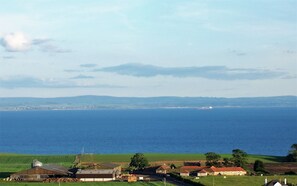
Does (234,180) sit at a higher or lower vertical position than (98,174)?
lower

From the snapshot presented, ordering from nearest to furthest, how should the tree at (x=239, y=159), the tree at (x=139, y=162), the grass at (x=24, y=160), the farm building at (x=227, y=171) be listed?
the farm building at (x=227, y=171) → the tree at (x=239, y=159) → the tree at (x=139, y=162) → the grass at (x=24, y=160)

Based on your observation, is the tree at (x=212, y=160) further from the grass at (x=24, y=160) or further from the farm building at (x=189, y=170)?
the grass at (x=24, y=160)

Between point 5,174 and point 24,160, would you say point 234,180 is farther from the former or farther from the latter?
point 24,160

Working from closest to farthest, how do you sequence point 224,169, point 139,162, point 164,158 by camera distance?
point 224,169, point 139,162, point 164,158

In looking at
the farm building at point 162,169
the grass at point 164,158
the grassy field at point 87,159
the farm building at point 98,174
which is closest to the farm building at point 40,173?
the farm building at point 98,174

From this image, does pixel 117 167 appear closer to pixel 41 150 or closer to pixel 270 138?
pixel 41 150

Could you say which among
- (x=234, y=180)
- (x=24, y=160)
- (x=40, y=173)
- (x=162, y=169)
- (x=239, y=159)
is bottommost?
(x=234, y=180)

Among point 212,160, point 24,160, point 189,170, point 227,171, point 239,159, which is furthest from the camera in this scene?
point 24,160

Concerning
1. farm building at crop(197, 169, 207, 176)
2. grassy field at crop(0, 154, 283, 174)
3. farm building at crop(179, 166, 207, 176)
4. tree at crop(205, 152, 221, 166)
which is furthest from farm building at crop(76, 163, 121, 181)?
grassy field at crop(0, 154, 283, 174)

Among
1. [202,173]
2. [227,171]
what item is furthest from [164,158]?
[202,173]

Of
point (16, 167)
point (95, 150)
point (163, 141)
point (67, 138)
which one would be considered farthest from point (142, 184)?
point (67, 138)

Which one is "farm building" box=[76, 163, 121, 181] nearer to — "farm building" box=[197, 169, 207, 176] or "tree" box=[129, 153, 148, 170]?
"tree" box=[129, 153, 148, 170]

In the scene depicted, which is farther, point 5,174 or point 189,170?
point 189,170

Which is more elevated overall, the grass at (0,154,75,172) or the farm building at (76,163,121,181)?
the grass at (0,154,75,172)
